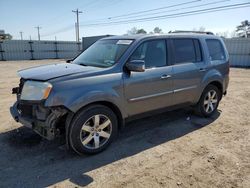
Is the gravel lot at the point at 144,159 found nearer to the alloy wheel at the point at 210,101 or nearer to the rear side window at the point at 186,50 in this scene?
the alloy wheel at the point at 210,101

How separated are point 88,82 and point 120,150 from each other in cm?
130

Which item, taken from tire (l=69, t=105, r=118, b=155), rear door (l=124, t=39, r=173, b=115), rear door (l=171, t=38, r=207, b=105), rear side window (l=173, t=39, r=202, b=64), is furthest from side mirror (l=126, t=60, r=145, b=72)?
rear side window (l=173, t=39, r=202, b=64)

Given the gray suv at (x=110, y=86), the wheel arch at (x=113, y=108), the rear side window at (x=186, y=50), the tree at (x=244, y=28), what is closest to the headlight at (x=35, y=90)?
the gray suv at (x=110, y=86)

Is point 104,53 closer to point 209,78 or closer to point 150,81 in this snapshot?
point 150,81

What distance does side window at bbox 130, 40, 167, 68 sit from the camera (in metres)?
4.09

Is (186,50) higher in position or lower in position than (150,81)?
higher

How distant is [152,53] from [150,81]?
55 centimetres

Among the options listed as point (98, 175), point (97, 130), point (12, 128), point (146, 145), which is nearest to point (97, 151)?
point (97, 130)

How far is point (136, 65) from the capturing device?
12.0ft

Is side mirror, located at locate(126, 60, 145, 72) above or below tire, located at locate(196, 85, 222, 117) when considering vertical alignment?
above

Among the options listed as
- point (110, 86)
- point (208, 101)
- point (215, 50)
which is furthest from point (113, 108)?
point (215, 50)

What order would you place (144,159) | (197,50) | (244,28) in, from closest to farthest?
(144,159)
(197,50)
(244,28)

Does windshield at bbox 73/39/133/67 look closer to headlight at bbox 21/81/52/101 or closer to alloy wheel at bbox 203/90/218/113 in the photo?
headlight at bbox 21/81/52/101

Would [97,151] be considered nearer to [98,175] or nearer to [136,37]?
[98,175]
